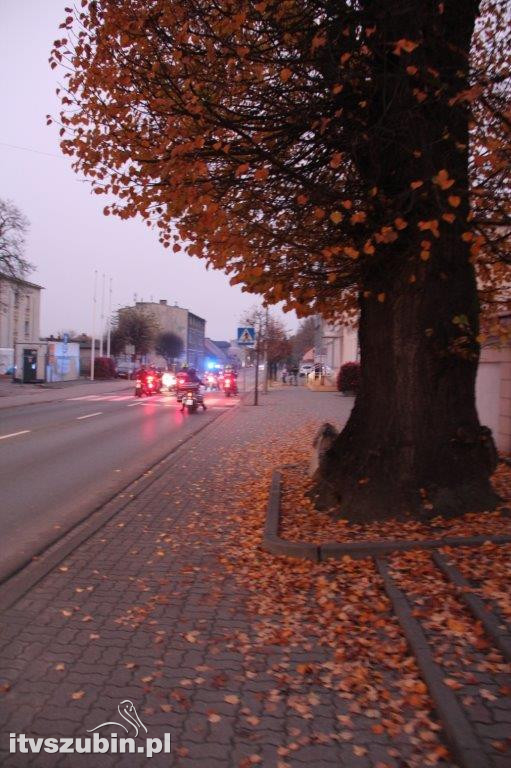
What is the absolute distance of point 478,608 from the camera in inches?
162

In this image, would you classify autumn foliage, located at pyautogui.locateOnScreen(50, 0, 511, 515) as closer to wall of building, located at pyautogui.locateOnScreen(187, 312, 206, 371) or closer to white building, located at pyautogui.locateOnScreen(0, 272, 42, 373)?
white building, located at pyautogui.locateOnScreen(0, 272, 42, 373)

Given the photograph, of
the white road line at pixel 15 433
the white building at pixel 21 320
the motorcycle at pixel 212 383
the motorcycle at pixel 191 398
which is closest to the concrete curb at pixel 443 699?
the white road line at pixel 15 433

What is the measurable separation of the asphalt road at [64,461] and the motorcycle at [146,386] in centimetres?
1001

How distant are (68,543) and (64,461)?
557cm

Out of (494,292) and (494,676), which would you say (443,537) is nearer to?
(494,676)

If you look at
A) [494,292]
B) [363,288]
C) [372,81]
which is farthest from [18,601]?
[494,292]

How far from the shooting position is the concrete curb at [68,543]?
5215 millimetres

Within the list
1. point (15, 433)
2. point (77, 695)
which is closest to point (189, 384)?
point (15, 433)

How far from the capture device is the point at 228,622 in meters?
4.46

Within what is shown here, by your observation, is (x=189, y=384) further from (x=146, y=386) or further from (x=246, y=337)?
(x=146, y=386)

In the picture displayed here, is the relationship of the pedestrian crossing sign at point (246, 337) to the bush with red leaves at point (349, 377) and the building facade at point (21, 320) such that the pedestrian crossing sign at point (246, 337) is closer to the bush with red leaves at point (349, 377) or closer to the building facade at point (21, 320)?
the bush with red leaves at point (349, 377)

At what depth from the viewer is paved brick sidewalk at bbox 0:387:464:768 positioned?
3.01 metres

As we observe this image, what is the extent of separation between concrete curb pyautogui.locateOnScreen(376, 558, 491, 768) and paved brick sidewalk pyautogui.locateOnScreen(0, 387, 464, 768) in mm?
98

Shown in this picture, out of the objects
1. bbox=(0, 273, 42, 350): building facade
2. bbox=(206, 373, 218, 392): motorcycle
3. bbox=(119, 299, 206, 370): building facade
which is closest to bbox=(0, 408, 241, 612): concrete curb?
bbox=(206, 373, 218, 392): motorcycle
